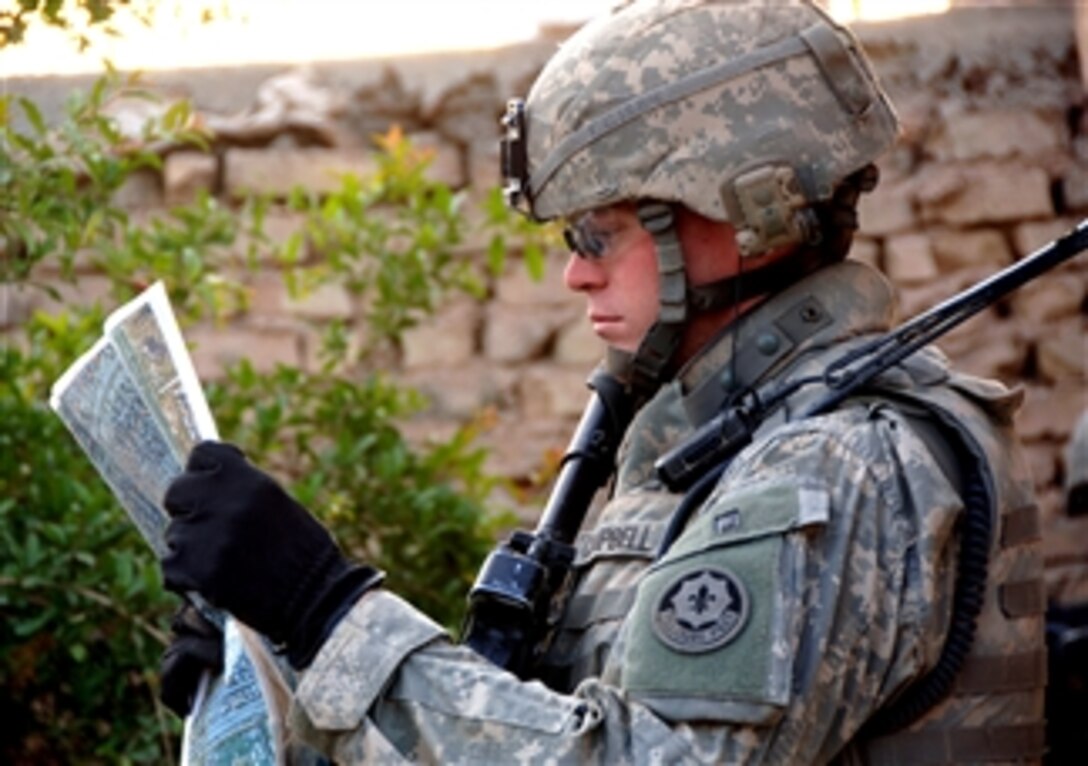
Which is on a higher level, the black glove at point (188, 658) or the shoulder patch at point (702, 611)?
the shoulder patch at point (702, 611)

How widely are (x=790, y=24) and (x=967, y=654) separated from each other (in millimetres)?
799

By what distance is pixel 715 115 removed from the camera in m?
2.45

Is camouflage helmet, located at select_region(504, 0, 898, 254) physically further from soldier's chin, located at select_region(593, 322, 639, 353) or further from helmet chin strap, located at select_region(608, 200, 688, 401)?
soldier's chin, located at select_region(593, 322, 639, 353)

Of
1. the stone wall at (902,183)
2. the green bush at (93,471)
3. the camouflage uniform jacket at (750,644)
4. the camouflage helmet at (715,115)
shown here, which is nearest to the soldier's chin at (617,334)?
the camouflage helmet at (715,115)

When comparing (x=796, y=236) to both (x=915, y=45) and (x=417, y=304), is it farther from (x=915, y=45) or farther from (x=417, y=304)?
(x=915, y=45)

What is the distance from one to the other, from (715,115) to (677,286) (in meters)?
0.21

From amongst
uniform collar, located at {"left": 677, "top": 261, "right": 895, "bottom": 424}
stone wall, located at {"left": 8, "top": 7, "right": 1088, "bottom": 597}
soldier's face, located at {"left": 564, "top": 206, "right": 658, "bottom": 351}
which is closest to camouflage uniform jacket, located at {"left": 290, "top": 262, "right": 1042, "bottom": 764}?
uniform collar, located at {"left": 677, "top": 261, "right": 895, "bottom": 424}

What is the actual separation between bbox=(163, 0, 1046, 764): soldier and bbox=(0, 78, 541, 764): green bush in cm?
124

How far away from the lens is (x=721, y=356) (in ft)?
8.05

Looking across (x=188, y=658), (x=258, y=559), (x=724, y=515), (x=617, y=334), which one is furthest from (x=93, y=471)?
(x=724, y=515)

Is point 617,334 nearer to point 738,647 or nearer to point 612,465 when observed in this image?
point 612,465

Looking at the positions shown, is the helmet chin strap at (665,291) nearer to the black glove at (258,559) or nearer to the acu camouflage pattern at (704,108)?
the acu camouflage pattern at (704,108)

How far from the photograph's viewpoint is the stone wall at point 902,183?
216 inches

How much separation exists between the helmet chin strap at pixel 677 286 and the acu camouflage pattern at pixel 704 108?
0.04m
